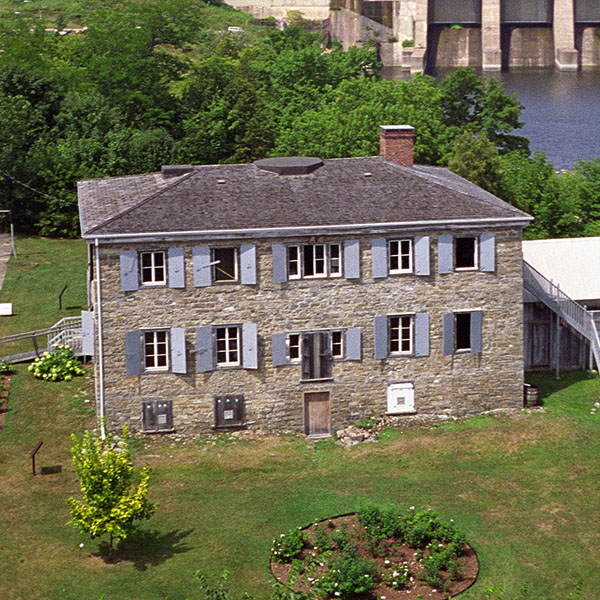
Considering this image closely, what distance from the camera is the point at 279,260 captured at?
39.6m

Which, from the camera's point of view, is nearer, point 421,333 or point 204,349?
point 204,349

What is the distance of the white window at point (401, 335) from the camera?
1617 inches

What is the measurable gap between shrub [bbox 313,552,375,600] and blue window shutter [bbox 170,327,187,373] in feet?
37.8

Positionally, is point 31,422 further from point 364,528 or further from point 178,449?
point 364,528

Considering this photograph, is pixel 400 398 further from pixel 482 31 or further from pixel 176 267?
pixel 482 31

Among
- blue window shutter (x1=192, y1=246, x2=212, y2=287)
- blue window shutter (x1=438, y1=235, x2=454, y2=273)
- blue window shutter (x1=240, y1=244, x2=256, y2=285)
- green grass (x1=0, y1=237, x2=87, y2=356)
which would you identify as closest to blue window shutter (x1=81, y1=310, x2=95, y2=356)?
blue window shutter (x1=192, y1=246, x2=212, y2=287)

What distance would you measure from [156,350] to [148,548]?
8652mm

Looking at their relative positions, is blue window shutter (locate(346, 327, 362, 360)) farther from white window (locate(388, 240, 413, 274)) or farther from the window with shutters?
the window with shutters

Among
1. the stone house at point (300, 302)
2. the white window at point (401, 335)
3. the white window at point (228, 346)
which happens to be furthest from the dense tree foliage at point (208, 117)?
the white window at point (228, 346)

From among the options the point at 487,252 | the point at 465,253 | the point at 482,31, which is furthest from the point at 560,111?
the point at 487,252

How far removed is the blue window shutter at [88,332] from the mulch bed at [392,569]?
13.0m

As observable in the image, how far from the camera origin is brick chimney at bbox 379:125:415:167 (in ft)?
146

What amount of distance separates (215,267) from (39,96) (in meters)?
40.6

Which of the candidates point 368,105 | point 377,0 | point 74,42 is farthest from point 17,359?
point 377,0
